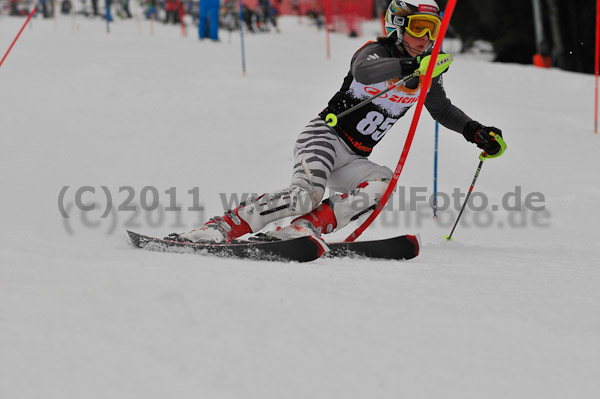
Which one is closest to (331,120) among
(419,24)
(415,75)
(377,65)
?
(377,65)

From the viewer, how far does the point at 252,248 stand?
9.83 ft

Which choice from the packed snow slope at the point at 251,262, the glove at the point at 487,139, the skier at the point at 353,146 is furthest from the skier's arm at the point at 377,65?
the packed snow slope at the point at 251,262

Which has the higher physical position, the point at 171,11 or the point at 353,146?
the point at 171,11

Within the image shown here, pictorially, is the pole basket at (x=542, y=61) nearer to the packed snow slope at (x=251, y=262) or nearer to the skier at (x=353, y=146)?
the packed snow slope at (x=251, y=262)

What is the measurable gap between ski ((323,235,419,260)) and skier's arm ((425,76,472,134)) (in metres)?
1.01

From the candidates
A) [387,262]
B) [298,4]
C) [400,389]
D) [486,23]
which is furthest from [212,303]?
[298,4]

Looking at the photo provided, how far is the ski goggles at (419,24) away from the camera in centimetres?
343

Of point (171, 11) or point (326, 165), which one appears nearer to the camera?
point (326, 165)

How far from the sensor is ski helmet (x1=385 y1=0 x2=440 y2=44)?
3.44 m

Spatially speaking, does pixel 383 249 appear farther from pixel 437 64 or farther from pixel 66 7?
pixel 66 7

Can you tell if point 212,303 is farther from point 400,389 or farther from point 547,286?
point 547,286

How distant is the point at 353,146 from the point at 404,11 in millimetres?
769

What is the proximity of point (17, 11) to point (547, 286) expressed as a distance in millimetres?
23131

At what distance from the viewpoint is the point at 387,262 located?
3.01m
